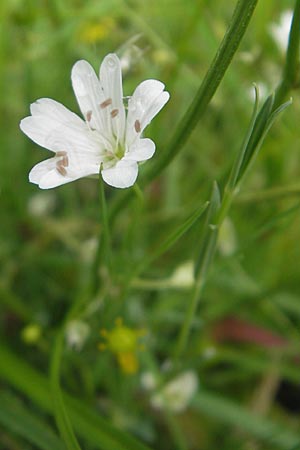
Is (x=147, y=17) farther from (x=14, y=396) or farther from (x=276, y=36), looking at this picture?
(x=14, y=396)

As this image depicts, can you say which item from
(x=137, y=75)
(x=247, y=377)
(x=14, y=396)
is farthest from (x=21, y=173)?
(x=247, y=377)

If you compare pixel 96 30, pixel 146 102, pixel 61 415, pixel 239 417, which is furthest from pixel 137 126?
pixel 96 30

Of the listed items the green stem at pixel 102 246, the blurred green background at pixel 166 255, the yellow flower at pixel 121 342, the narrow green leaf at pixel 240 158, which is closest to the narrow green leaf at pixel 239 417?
the blurred green background at pixel 166 255

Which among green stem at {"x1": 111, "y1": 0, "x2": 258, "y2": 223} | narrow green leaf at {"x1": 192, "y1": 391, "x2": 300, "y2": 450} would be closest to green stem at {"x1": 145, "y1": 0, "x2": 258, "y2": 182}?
green stem at {"x1": 111, "y1": 0, "x2": 258, "y2": 223}

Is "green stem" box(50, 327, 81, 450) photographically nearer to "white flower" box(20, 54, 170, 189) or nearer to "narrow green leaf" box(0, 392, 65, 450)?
"narrow green leaf" box(0, 392, 65, 450)

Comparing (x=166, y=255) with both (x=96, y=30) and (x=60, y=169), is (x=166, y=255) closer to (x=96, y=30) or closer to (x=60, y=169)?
(x=96, y=30)

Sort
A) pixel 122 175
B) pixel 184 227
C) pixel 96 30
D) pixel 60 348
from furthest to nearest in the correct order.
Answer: pixel 96 30, pixel 60 348, pixel 184 227, pixel 122 175
